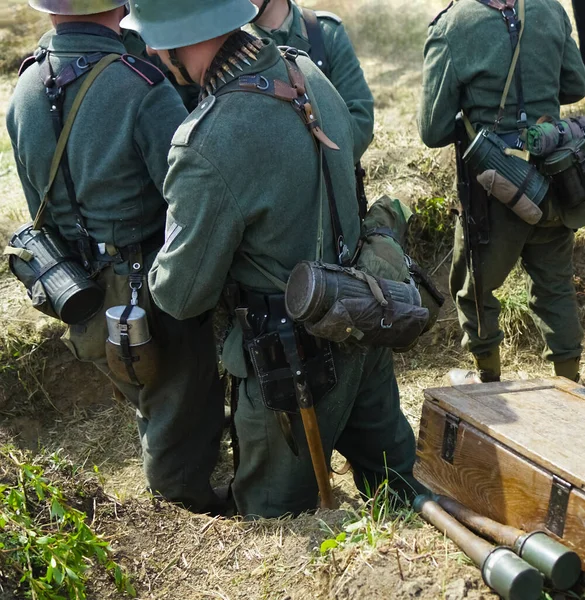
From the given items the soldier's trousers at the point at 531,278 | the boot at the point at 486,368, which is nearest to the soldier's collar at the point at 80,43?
the soldier's trousers at the point at 531,278

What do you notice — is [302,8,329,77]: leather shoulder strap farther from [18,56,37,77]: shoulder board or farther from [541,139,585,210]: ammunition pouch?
[18,56,37,77]: shoulder board

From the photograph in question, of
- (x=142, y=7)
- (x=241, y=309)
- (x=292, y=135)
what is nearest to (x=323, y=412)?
(x=241, y=309)

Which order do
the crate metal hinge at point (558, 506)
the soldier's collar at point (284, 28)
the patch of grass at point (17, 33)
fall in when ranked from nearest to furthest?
1. the crate metal hinge at point (558, 506)
2. the soldier's collar at point (284, 28)
3. the patch of grass at point (17, 33)

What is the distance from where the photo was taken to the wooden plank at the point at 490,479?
2.29 metres

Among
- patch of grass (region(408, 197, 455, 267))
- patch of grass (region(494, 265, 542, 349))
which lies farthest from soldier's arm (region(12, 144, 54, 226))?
patch of grass (region(494, 265, 542, 349))

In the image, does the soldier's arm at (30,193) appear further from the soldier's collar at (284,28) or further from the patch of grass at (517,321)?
the patch of grass at (517,321)

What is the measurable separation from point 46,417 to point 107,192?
2417mm

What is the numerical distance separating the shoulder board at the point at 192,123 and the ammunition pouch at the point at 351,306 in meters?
0.60

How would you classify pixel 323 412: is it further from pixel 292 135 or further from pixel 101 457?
pixel 101 457

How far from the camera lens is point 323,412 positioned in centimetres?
314

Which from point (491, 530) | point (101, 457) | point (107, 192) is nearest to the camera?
point (491, 530)

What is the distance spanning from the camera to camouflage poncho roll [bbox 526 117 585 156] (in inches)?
154

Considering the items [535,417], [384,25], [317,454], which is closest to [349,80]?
[317,454]

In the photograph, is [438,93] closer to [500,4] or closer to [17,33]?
[500,4]
